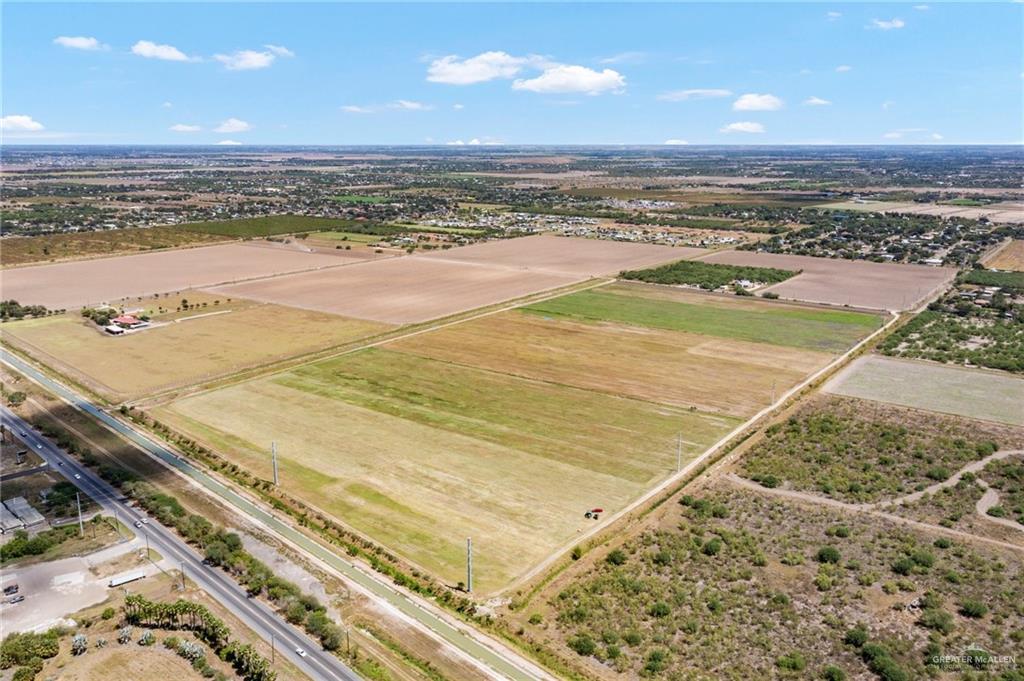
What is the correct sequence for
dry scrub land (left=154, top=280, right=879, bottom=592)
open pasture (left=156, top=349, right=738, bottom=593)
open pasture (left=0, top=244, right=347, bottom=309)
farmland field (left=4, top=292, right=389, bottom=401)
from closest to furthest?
1. open pasture (left=156, top=349, right=738, bottom=593)
2. dry scrub land (left=154, top=280, right=879, bottom=592)
3. farmland field (left=4, top=292, right=389, bottom=401)
4. open pasture (left=0, top=244, right=347, bottom=309)

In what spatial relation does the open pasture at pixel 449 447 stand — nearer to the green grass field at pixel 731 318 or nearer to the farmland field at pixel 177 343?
the farmland field at pixel 177 343

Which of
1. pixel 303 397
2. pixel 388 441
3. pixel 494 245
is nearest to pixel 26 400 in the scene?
pixel 303 397

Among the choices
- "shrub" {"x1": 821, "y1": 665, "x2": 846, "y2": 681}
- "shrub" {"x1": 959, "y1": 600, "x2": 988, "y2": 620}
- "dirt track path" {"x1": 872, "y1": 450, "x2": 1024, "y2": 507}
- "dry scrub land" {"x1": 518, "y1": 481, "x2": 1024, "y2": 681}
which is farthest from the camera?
"dirt track path" {"x1": 872, "y1": 450, "x2": 1024, "y2": 507}

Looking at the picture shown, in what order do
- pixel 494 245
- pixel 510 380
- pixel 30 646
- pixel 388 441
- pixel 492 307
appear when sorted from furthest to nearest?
pixel 494 245 < pixel 492 307 < pixel 510 380 < pixel 388 441 < pixel 30 646

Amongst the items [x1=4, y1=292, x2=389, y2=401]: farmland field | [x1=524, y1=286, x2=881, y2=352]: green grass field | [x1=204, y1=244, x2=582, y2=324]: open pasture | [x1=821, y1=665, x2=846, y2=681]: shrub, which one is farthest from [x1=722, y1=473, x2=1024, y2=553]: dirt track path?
[x1=204, y1=244, x2=582, y2=324]: open pasture

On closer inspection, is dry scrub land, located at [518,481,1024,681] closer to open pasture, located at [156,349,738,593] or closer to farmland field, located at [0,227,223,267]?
open pasture, located at [156,349,738,593]

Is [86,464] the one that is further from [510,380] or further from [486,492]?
[510,380]

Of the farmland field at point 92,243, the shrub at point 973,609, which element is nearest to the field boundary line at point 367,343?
the shrub at point 973,609
